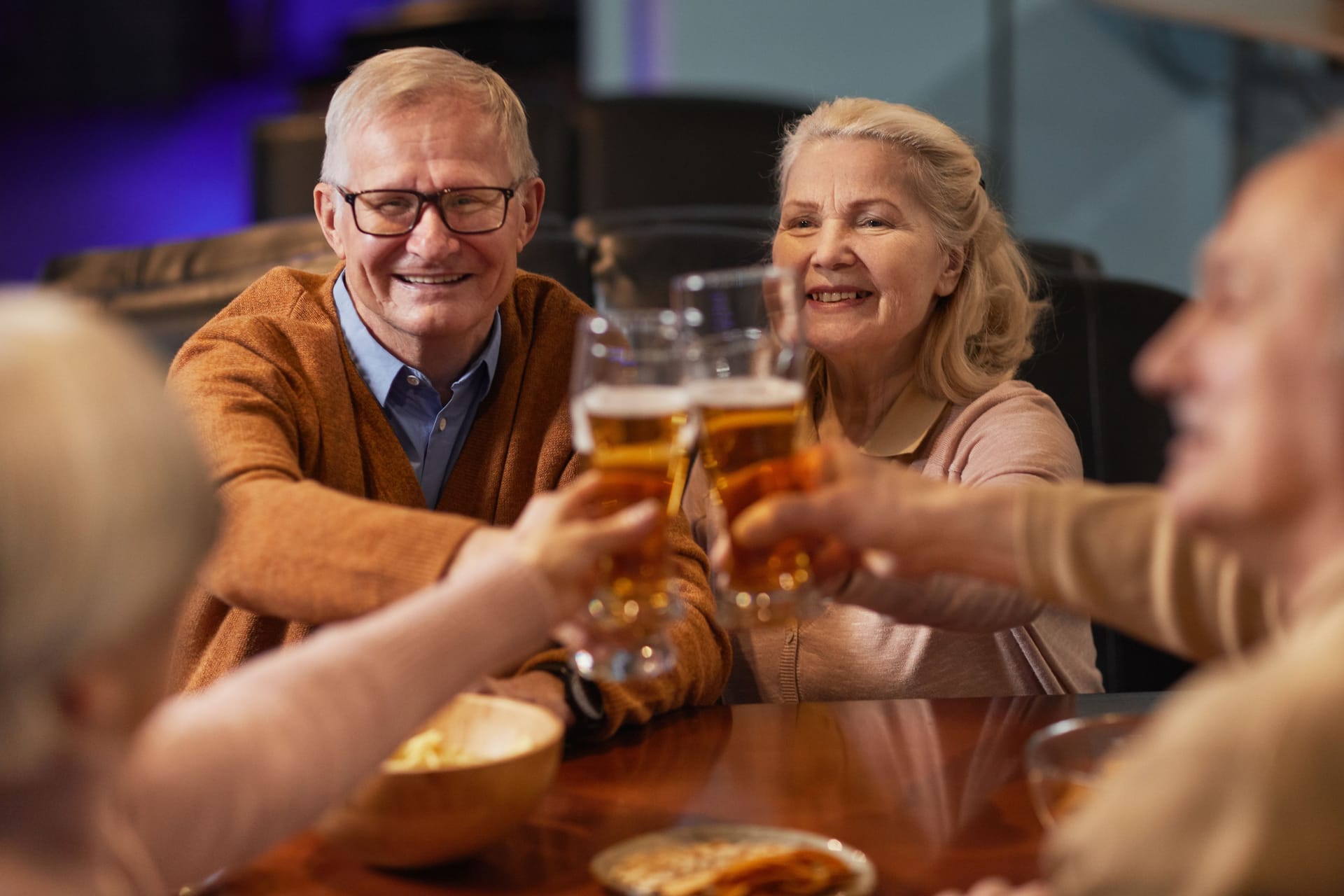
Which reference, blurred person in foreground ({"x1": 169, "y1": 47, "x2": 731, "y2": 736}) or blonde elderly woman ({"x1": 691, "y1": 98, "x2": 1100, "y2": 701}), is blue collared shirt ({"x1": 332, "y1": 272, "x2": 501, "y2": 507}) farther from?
blonde elderly woman ({"x1": 691, "y1": 98, "x2": 1100, "y2": 701})

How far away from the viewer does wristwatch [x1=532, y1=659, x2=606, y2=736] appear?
4.56 feet

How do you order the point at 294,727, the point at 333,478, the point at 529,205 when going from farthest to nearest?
the point at 529,205, the point at 333,478, the point at 294,727

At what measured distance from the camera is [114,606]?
673mm

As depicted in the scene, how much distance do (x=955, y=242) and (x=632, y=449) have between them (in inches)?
43.9

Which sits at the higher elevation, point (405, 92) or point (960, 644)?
point (405, 92)

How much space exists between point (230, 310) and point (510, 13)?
340 cm

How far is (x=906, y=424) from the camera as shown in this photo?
6.68 ft

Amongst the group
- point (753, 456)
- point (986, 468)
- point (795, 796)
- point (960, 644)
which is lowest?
point (960, 644)

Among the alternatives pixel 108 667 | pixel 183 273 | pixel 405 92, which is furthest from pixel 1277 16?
pixel 183 273

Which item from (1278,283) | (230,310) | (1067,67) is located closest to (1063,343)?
(230,310)

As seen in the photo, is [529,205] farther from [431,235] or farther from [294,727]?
[294,727]

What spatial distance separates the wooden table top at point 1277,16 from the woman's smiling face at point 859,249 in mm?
425

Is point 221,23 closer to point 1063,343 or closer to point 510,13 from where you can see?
point 510,13

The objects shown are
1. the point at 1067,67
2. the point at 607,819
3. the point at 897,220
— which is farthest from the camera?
the point at 1067,67
